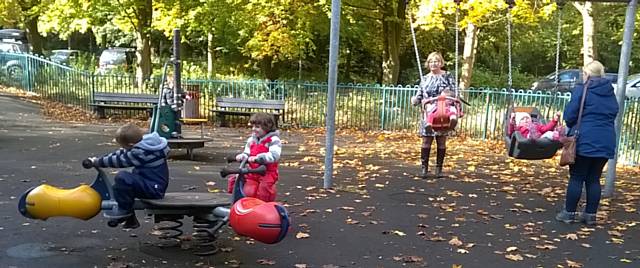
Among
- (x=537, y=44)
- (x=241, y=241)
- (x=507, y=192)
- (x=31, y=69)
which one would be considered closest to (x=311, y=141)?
(x=507, y=192)

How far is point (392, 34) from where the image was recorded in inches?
797

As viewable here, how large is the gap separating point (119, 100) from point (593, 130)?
40.7 ft

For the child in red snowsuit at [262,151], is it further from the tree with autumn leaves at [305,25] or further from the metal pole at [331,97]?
the tree with autumn leaves at [305,25]

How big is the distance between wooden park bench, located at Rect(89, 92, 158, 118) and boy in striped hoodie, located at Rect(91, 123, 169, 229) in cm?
1101

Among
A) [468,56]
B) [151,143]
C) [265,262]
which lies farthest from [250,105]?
[265,262]

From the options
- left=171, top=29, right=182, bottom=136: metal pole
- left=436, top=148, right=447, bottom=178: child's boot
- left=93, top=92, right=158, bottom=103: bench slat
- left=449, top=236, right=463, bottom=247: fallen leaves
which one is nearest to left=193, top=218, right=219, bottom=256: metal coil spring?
left=449, top=236, right=463, bottom=247: fallen leaves

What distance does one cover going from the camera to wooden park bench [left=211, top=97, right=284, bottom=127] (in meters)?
15.6

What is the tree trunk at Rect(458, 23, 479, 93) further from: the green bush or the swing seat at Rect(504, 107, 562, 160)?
the swing seat at Rect(504, 107, 562, 160)

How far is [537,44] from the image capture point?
34.2 meters

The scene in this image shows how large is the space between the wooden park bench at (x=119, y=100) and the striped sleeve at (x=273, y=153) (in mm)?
10912

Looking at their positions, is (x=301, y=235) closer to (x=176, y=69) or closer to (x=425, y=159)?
(x=425, y=159)

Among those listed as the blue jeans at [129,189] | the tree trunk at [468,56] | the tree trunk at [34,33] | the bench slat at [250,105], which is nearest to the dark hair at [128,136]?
the blue jeans at [129,189]

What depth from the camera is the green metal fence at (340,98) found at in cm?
1454

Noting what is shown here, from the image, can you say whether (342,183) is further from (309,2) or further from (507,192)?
(309,2)
